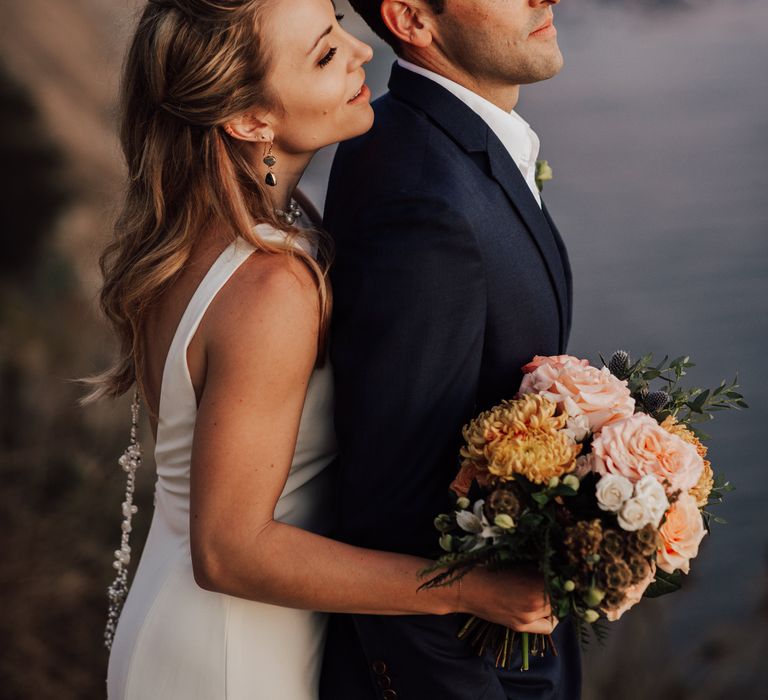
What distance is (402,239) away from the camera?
1.73 m

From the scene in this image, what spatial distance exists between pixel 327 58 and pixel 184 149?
12.8 inches

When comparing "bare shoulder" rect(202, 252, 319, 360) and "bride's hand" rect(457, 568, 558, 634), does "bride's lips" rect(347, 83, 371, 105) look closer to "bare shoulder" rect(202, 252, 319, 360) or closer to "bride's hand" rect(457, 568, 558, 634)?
"bare shoulder" rect(202, 252, 319, 360)

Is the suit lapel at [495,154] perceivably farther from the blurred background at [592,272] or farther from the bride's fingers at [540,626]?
the blurred background at [592,272]

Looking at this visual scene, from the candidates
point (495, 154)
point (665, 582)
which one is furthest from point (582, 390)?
point (495, 154)

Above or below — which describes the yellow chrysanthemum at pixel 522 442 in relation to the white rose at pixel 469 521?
above

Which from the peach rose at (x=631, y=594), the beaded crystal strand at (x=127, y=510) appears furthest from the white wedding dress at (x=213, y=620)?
the peach rose at (x=631, y=594)

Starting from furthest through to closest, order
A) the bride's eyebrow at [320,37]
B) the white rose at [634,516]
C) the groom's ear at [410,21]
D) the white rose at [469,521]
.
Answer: the groom's ear at [410,21] → the bride's eyebrow at [320,37] → the white rose at [469,521] → the white rose at [634,516]

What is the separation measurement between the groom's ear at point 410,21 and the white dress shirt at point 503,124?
0.05m

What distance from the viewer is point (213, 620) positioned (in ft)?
6.41

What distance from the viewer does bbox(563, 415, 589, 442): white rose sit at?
1.70 m

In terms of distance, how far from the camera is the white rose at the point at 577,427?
5.56 ft

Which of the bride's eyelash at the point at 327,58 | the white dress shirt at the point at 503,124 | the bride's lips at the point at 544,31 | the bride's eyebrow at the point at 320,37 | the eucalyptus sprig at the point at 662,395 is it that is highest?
the bride's eyebrow at the point at 320,37

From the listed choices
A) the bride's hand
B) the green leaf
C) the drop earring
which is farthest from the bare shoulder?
the green leaf

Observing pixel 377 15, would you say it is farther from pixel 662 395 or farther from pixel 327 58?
pixel 662 395
